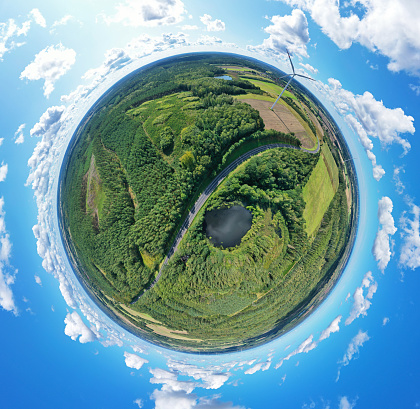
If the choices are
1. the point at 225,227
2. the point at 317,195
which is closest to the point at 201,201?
the point at 225,227

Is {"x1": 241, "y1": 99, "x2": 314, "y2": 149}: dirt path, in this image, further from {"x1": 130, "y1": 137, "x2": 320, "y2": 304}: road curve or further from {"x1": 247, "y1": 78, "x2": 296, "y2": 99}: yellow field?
{"x1": 130, "y1": 137, "x2": 320, "y2": 304}: road curve

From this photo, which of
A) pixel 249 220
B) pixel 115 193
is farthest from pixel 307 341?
pixel 115 193

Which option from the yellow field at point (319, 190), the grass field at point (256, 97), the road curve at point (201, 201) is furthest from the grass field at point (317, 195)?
the grass field at point (256, 97)

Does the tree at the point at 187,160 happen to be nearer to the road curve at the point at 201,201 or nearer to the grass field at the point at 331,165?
the road curve at the point at 201,201

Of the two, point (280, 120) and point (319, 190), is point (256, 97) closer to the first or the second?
point (280, 120)

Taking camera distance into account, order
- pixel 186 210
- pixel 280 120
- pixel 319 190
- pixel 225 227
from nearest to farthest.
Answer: pixel 186 210 → pixel 225 227 → pixel 280 120 → pixel 319 190

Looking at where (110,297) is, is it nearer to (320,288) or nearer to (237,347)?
(237,347)
